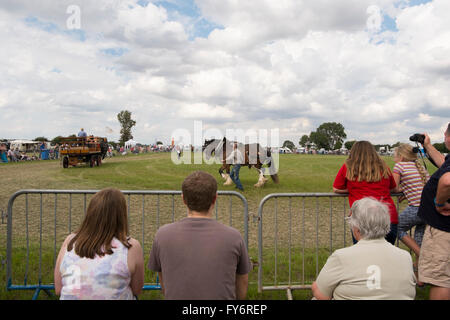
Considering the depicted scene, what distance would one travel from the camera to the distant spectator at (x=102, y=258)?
199 cm

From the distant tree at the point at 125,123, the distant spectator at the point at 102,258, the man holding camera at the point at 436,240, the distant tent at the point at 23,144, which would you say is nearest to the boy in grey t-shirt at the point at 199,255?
the distant spectator at the point at 102,258

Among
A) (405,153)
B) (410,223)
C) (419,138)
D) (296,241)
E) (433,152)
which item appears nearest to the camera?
(433,152)

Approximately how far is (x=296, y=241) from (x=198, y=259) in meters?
4.10

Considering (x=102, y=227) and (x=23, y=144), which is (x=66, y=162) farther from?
(x=23, y=144)

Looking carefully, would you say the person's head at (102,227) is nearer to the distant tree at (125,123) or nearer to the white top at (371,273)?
the white top at (371,273)

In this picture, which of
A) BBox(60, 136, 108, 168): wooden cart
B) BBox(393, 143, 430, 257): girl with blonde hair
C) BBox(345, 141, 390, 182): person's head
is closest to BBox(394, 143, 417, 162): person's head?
BBox(393, 143, 430, 257): girl with blonde hair

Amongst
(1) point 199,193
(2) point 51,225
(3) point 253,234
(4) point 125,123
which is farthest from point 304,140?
(1) point 199,193

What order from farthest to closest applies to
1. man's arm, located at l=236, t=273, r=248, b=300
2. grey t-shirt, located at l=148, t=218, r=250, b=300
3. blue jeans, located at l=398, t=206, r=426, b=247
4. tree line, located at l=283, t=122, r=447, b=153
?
tree line, located at l=283, t=122, r=447, b=153 < blue jeans, located at l=398, t=206, r=426, b=247 < man's arm, located at l=236, t=273, r=248, b=300 < grey t-shirt, located at l=148, t=218, r=250, b=300

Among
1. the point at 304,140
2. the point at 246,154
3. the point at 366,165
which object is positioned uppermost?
the point at 304,140

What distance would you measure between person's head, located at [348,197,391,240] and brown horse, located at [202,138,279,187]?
10.2m

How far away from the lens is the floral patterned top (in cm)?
198

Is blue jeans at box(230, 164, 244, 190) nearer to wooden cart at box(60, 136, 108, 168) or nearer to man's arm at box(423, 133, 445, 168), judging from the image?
man's arm at box(423, 133, 445, 168)

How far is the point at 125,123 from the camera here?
80.4 metres

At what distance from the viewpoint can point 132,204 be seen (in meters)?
8.73
